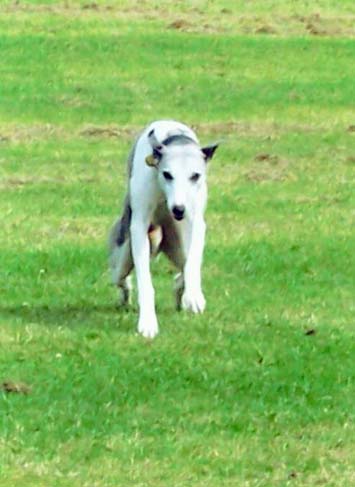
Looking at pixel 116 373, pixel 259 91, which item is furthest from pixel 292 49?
pixel 116 373

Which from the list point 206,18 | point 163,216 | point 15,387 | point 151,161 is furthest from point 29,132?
point 15,387

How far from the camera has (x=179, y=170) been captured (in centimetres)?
1052

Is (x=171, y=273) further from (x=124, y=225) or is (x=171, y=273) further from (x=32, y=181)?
(x=32, y=181)

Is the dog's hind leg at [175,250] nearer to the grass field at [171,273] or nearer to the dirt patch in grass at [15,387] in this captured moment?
the grass field at [171,273]

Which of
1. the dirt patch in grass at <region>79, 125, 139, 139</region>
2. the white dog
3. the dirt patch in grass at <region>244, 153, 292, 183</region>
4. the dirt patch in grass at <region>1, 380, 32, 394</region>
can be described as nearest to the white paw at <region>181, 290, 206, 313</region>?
the white dog

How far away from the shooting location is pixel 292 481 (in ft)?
26.3

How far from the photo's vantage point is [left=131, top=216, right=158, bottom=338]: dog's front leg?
35.2ft

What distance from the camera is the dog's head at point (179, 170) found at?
10469 millimetres

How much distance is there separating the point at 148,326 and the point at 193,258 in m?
0.59

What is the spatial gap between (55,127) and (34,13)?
876 centimetres

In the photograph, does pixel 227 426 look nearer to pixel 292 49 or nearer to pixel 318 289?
pixel 318 289

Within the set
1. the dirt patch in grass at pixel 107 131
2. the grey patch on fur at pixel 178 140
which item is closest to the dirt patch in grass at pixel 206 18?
the dirt patch in grass at pixel 107 131

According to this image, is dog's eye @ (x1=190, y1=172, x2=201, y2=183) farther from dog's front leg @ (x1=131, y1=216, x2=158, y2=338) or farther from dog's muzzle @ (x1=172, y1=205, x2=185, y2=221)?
dog's front leg @ (x1=131, y1=216, x2=158, y2=338)

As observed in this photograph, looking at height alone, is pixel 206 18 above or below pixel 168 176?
below
